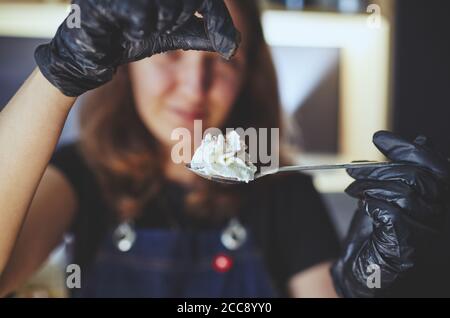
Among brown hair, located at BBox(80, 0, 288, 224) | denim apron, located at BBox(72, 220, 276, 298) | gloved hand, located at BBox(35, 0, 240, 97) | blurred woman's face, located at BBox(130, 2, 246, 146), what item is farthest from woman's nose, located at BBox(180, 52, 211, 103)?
gloved hand, located at BBox(35, 0, 240, 97)

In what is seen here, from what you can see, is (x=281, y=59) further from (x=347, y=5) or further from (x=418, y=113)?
(x=418, y=113)

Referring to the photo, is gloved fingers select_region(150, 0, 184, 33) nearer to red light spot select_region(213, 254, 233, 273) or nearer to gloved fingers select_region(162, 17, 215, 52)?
gloved fingers select_region(162, 17, 215, 52)

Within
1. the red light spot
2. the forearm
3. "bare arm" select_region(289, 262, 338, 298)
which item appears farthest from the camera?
the red light spot

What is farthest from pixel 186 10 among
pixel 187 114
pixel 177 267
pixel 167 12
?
pixel 177 267

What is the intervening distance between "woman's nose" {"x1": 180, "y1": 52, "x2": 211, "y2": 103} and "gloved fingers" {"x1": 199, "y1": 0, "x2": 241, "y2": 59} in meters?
0.60

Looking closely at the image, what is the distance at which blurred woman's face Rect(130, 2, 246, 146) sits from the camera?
1.26m

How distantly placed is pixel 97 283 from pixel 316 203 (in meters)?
0.64

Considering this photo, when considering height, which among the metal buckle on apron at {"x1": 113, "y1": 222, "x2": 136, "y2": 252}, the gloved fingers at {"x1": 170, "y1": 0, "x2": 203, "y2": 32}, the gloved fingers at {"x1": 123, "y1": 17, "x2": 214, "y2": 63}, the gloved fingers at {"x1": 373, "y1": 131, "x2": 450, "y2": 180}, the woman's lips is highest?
the gloved fingers at {"x1": 170, "y1": 0, "x2": 203, "y2": 32}

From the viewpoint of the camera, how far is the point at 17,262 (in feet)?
3.17

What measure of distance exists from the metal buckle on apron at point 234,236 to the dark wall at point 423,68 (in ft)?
2.32

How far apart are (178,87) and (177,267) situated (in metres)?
0.48

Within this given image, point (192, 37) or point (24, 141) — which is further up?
point (192, 37)

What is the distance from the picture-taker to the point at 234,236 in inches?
50.5

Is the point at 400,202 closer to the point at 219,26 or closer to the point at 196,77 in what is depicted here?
the point at 219,26
